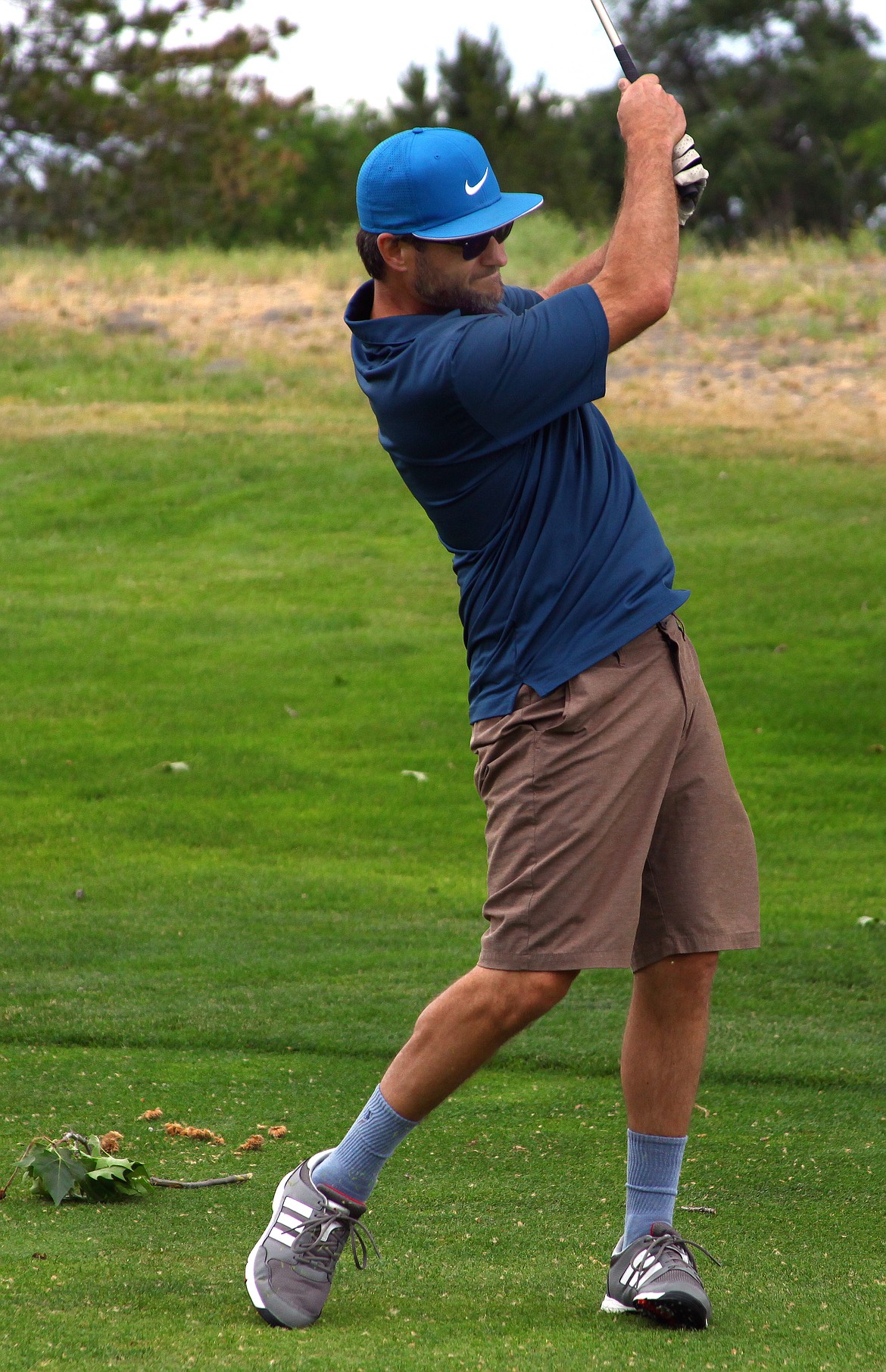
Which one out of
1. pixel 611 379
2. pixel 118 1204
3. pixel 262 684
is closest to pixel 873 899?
pixel 118 1204

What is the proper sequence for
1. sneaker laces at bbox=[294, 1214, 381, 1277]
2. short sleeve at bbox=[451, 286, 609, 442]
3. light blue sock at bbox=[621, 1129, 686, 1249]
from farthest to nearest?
1. light blue sock at bbox=[621, 1129, 686, 1249]
2. sneaker laces at bbox=[294, 1214, 381, 1277]
3. short sleeve at bbox=[451, 286, 609, 442]

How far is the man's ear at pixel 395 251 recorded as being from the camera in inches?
112

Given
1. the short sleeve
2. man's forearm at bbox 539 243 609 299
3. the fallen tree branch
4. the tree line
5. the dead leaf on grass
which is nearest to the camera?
the short sleeve

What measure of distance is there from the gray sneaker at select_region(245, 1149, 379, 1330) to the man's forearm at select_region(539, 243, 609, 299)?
1.82 meters

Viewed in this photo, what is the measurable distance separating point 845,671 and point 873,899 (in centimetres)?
376

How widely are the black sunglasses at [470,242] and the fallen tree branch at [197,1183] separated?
2.05 m

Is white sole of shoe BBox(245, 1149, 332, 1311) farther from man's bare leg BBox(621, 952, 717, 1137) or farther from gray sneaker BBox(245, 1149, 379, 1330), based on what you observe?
man's bare leg BBox(621, 952, 717, 1137)

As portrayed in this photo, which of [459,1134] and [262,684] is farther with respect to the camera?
[262,684]

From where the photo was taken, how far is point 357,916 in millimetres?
6273

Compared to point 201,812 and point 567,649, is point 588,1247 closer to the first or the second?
point 567,649

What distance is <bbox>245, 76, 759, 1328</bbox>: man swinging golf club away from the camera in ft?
8.96

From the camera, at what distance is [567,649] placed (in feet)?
9.23

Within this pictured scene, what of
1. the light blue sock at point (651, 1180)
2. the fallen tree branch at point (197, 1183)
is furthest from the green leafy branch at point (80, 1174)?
the light blue sock at point (651, 1180)

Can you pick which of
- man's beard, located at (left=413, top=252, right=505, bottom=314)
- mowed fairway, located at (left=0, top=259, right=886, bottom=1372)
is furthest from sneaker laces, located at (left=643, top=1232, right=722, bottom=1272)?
man's beard, located at (left=413, top=252, right=505, bottom=314)
